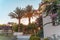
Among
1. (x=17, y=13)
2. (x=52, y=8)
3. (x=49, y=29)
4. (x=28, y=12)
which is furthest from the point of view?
(x=17, y=13)

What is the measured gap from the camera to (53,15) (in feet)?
40.9

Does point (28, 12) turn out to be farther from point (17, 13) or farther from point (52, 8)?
point (52, 8)

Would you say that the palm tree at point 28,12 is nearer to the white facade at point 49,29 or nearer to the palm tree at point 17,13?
the palm tree at point 17,13

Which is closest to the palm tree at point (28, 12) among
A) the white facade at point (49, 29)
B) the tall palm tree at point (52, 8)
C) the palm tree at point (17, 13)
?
the palm tree at point (17, 13)

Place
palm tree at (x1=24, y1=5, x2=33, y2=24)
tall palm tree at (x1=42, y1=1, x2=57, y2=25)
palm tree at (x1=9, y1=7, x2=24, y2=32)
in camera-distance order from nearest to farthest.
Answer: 1. tall palm tree at (x1=42, y1=1, x2=57, y2=25)
2. palm tree at (x1=24, y1=5, x2=33, y2=24)
3. palm tree at (x1=9, y1=7, x2=24, y2=32)

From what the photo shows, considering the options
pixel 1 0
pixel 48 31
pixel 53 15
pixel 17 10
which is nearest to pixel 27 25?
pixel 17 10

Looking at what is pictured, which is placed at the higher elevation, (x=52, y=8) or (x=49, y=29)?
(x=52, y=8)

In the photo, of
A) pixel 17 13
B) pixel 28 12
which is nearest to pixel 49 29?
pixel 28 12

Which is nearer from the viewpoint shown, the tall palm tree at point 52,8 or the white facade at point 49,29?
the tall palm tree at point 52,8

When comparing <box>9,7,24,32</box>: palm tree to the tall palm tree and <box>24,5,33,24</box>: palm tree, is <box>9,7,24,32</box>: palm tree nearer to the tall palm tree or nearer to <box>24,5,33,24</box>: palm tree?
<box>24,5,33,24</box>: palm tree

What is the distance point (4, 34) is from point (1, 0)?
9.89 feet

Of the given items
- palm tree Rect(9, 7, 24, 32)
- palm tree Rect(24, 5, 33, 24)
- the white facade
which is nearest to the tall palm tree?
the white facade

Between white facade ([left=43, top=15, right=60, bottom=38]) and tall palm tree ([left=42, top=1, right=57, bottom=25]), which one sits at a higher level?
tall palm tree ([left=42, top=1, right=57, bottom=25])

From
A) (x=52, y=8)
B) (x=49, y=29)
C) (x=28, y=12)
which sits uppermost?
(x=28, y=12)
